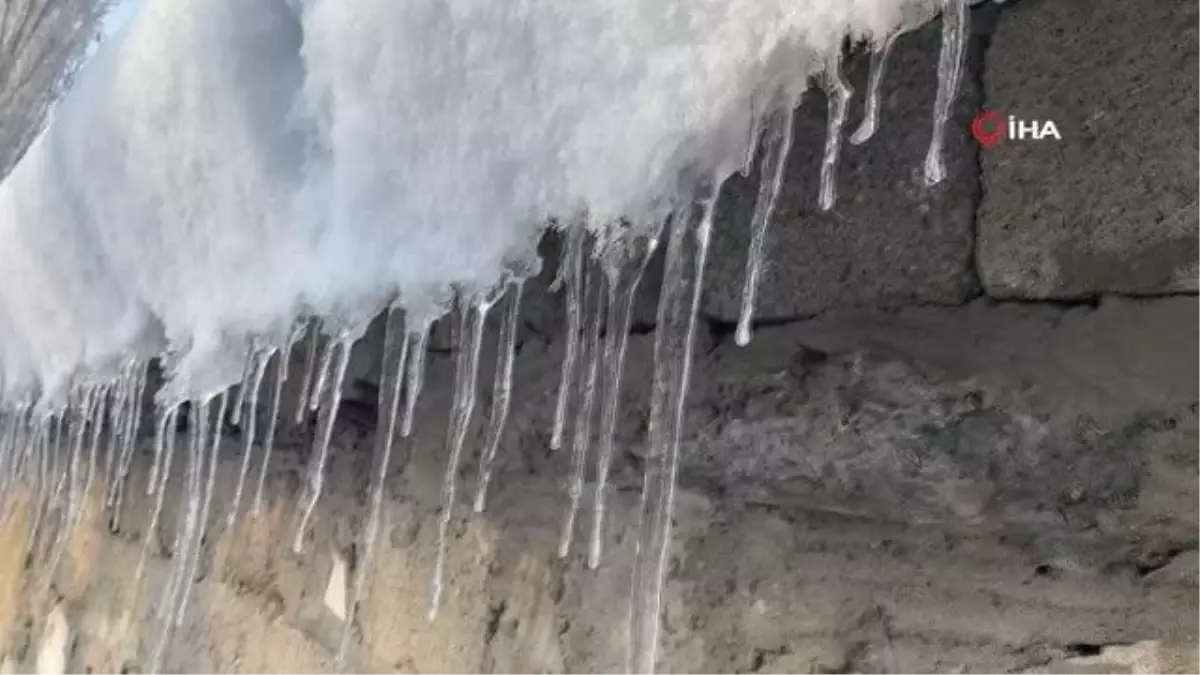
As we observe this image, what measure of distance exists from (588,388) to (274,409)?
16.9 inches

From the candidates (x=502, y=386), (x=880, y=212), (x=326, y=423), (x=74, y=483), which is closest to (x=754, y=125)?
(x=880, y=212)

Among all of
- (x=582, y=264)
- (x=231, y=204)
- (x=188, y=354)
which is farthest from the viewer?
(x=188, y=354)

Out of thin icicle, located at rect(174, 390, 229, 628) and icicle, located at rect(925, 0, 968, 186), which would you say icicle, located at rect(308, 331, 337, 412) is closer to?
thin icicle, located at rect(174, 390, 229, 628)

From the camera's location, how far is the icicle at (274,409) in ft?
3.44

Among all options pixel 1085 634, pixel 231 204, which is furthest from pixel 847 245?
pixel 231 204

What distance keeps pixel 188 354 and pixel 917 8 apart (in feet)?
2.58

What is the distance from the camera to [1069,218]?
0.65 metres

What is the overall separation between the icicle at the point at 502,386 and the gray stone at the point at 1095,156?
35 cm

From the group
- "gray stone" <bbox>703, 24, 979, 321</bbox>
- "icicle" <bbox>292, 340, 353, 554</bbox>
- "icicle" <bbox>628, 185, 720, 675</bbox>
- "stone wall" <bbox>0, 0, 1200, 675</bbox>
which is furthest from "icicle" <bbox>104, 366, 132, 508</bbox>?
"gray stone" <bbox>703, 24, 979, 321</bbox>

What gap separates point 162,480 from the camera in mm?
1510

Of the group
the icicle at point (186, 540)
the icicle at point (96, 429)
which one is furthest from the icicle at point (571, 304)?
the icicle at point (96, 429)

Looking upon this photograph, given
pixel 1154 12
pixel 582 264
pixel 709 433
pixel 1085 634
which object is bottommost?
pixel 1085 634

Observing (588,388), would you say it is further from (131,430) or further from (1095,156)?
(131,430)

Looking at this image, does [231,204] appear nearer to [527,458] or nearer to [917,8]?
[527,458]
